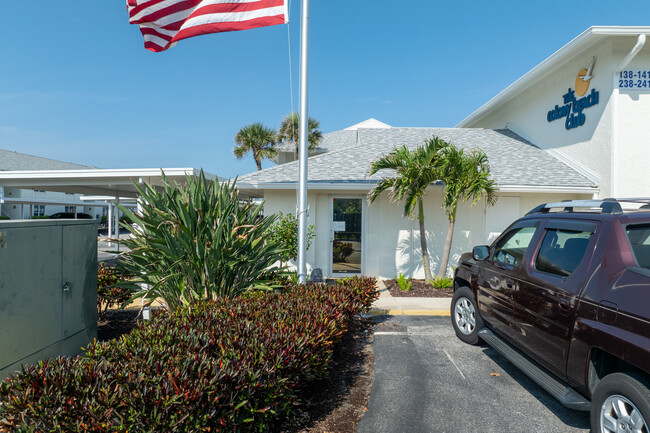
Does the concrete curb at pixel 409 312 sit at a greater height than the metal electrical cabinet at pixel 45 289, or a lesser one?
lesser

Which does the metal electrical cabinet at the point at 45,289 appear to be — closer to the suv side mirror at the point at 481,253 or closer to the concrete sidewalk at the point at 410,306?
the concrete sidewalk at the point at 410,306

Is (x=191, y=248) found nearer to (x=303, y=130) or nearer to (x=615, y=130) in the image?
(x=303, y=130)

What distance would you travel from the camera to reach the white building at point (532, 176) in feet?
32.1

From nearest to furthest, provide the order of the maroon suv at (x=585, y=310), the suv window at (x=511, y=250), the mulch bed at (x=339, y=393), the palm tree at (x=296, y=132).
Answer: the maroon suv at (x=585, y=310) < the mulch bed at (x=339, y=393) < the suv window at (x=511, y=250) < the palm tree at (x=296, y=132)

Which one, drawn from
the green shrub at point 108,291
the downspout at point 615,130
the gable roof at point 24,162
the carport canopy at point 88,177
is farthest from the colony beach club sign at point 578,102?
the gable roof at point 24,162

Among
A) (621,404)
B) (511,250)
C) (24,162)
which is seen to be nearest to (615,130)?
(511,250)

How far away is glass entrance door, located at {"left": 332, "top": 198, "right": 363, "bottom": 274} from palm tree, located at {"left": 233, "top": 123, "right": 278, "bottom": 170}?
17.8 meters

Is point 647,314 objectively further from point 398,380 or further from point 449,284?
point 449,284

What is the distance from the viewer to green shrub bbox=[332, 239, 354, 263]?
10.8 meters

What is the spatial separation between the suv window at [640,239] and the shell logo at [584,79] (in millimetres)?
9412

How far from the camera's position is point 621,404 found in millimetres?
2727

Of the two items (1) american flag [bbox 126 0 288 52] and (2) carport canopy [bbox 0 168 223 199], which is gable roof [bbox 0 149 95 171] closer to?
(2) carport canopy [bbox 0 168 223 199]

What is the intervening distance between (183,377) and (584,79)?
12.7 metres

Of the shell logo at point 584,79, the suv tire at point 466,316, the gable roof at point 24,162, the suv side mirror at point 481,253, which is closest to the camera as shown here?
the suv side mirror at point 481,253
